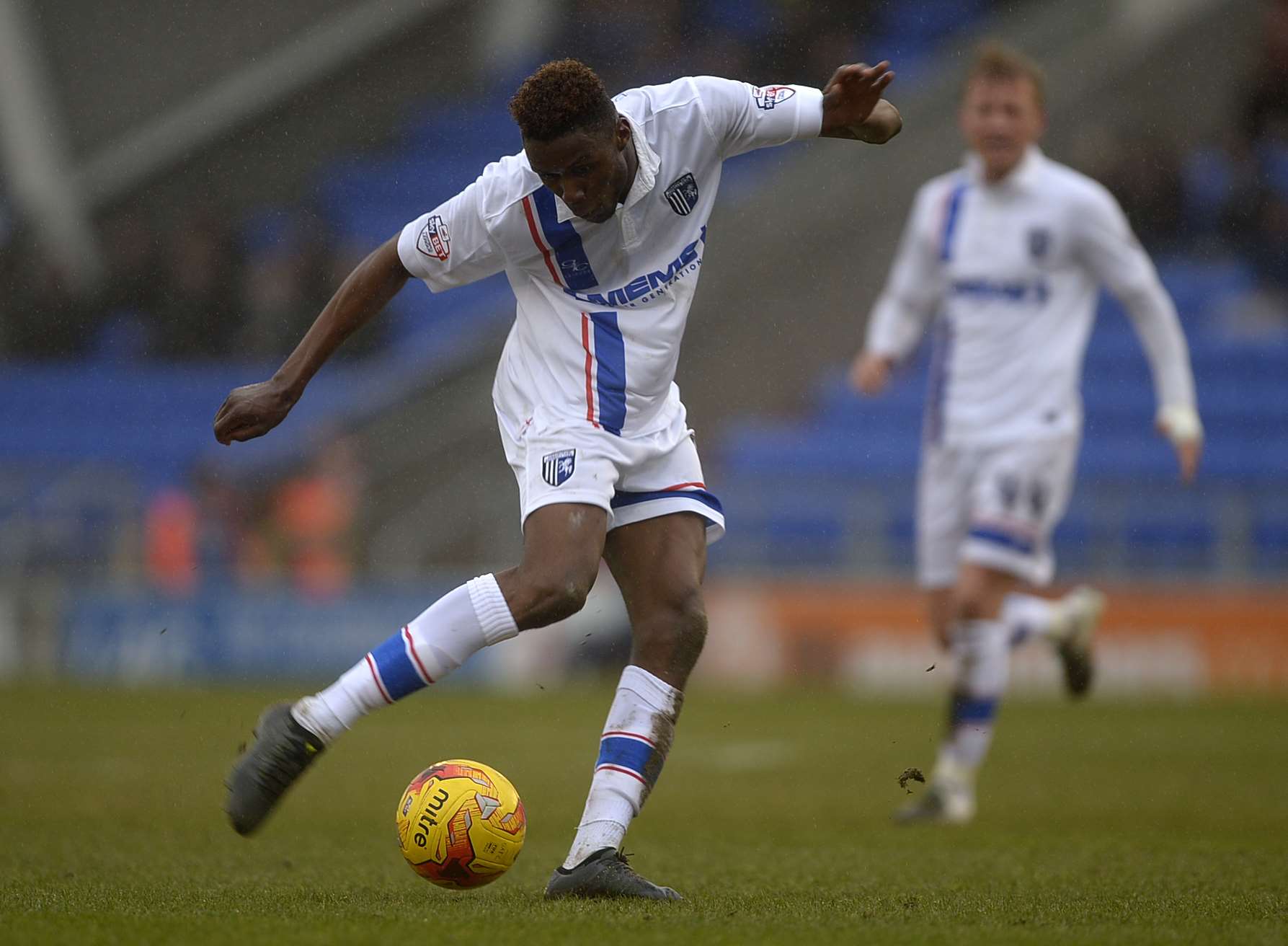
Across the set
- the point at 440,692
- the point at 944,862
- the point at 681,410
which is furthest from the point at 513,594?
the point at 440,692

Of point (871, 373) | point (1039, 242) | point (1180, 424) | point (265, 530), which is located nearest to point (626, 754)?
point (871, 373)

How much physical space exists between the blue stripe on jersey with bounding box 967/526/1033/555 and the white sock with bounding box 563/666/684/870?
2797 mm

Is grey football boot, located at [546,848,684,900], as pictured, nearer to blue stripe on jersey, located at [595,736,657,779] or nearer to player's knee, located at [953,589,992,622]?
blue stripe on jersey, located at [595,736,657,779]

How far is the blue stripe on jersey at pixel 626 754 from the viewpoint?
4590mm

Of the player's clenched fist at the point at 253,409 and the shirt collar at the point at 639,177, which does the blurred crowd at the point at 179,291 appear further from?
the shirt collar at the point at 639,177

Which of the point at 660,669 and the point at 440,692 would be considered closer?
the point at 660,669

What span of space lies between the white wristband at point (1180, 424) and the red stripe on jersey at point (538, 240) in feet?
11.6

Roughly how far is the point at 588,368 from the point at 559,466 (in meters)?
0.29

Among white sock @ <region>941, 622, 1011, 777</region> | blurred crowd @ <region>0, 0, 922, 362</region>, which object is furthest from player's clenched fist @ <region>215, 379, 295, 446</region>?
blurred crowd @ <region>0, 0, 922, 362</region>

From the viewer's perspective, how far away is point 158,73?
19.5m

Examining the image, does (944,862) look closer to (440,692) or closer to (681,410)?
(681,410)

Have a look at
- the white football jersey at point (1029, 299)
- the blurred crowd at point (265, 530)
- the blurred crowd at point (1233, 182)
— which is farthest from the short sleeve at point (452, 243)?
the blurred crowd at point (1233, 182)

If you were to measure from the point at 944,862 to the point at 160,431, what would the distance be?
13.9 m

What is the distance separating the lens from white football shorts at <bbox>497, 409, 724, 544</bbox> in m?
4.50
